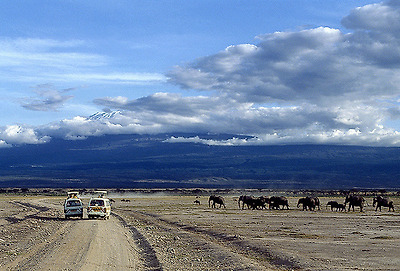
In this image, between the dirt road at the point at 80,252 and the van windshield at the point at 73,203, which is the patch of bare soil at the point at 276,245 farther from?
the van windshield at the point at 73,203

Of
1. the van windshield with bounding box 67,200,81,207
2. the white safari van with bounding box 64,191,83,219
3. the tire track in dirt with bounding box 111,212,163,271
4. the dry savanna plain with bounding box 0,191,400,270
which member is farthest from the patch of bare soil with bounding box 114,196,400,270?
the van windshield with bounding box 67,200,81,207

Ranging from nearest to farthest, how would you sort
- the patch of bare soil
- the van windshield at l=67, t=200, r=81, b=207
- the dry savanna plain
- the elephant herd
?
the dry savanna plain < the patch of bare soil < the van windshield at l=67, t=200, r=81, b=207 < the elephant herd

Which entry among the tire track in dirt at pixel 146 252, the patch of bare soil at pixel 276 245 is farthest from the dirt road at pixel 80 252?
the patch of bare soil at pixel 276 245

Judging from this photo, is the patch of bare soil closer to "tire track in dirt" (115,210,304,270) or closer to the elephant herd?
"tire track in dirt" (115,210,304,270)

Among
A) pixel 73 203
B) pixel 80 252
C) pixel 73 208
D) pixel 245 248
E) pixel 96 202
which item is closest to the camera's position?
pixel 80 252

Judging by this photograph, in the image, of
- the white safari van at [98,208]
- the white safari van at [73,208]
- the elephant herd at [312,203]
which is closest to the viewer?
the white safari van at [98,208]

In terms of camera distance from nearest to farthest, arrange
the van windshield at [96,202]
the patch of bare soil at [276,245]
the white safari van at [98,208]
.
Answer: the patch of bare soil at [276,245] < the white safari van at [98,208] < the van windshield at [96,202]

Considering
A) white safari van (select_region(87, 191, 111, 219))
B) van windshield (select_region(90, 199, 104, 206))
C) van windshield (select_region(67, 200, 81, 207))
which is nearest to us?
white safari van (select_region(87, 191, 111, 219))

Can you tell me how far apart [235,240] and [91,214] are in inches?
737

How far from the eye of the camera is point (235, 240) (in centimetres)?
2872

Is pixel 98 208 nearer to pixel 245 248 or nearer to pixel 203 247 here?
pixel 203 247

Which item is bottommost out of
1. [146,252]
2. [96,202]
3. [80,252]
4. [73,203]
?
[146,252]

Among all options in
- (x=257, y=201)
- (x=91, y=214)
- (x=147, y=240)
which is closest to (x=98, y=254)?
(x=147, y=240)

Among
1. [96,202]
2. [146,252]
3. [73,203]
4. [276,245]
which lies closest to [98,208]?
[96,202]
